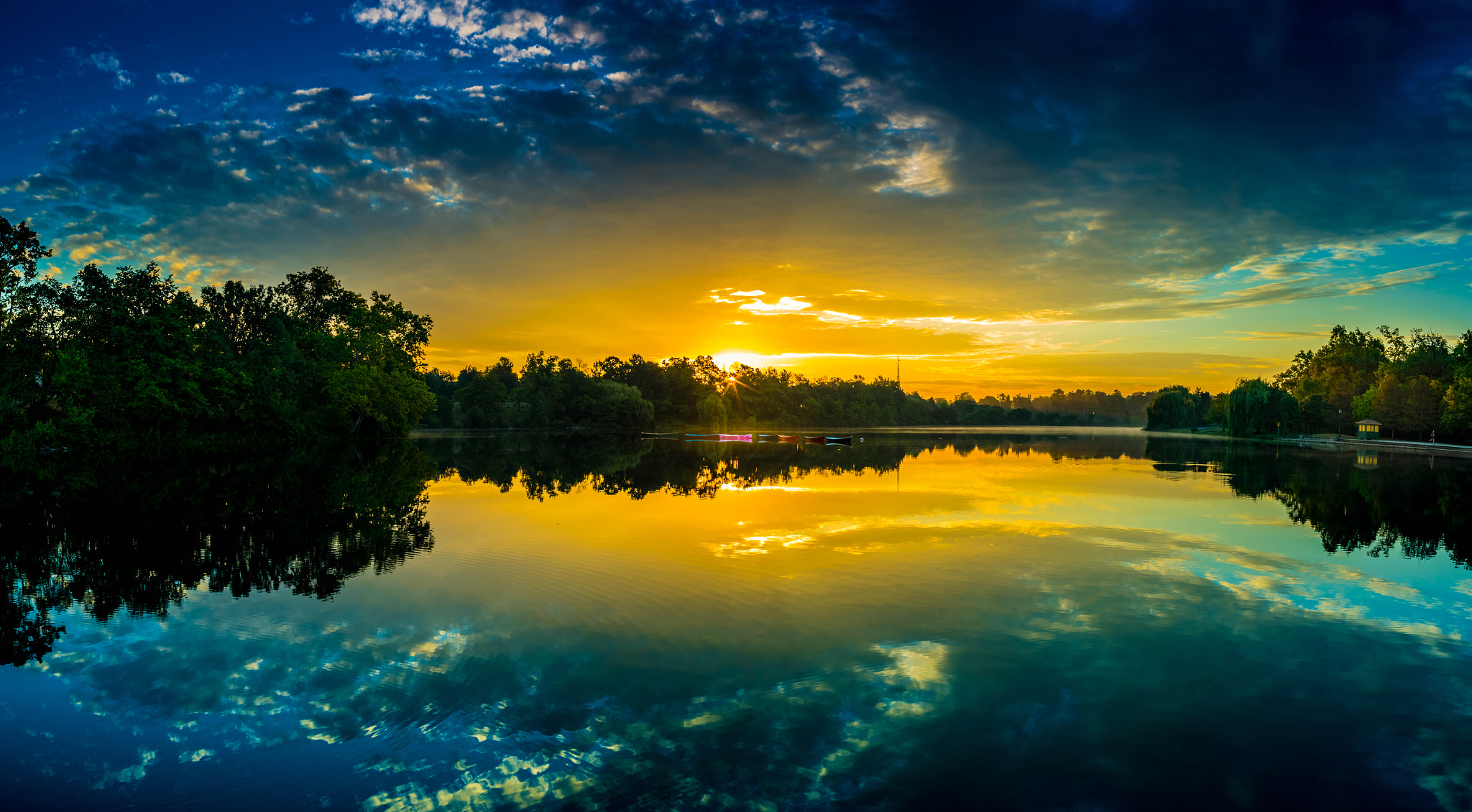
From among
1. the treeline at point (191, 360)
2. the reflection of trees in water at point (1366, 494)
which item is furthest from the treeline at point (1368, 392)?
the treeline at point (191, 360)

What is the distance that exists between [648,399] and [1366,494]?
116376 mm

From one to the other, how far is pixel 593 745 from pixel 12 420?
161ft

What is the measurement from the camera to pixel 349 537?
1590cm

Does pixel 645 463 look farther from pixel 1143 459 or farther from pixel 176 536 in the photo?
pixel 1143 459

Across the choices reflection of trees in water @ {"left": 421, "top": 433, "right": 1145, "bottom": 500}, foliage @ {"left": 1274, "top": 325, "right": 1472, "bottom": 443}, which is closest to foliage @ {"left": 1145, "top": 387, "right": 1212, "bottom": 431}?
foliage @ {"left": 1274, "top": 325, "right": 1472, "bottom": 443}

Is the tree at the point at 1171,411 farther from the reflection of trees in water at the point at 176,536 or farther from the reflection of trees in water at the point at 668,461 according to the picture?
the reflection of trees in water at the point at 176,536

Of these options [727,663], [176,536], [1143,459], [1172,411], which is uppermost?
[1172,411]

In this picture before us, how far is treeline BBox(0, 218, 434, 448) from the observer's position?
38062 mm

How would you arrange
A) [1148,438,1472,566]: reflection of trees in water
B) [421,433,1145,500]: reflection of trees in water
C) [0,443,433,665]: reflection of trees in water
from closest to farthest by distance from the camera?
[0,443,433,665]: reflection of trees in water → [1148,438,1472,566]: reflection of trees in water → [421,433,1145,500]: reflection of trees in water

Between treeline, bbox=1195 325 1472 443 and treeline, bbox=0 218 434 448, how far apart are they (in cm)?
9758

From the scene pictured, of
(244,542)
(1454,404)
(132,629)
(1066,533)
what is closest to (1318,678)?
(1066,533)

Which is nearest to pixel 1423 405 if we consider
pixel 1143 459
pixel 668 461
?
pixel 1143 459

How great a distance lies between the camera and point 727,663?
8109 millimetres

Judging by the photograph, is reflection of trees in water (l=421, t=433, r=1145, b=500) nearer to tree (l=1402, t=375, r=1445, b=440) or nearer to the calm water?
the calm water
